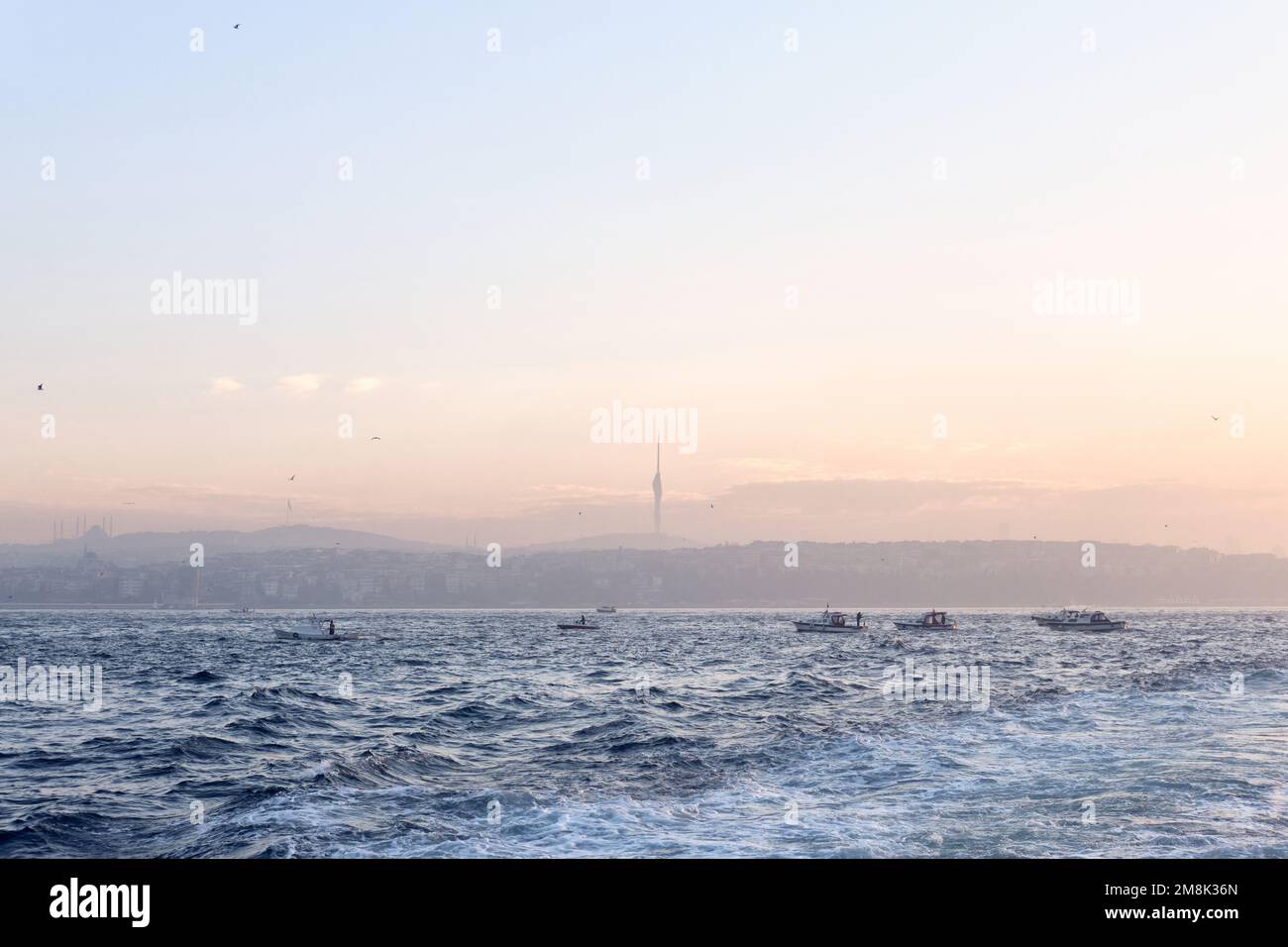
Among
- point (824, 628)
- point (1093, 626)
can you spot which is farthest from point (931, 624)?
point (824, 628)

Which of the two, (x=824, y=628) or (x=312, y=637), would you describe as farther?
(x=824, y=628)

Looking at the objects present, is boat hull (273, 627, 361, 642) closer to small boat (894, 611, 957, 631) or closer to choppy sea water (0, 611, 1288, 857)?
choppy sea water (0, 611, 1288, 857)

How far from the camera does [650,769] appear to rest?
24.4 meters

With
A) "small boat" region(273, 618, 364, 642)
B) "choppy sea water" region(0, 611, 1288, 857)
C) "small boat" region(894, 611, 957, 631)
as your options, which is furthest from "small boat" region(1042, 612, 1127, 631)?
"small boat" region(273, 618, 364, 642)

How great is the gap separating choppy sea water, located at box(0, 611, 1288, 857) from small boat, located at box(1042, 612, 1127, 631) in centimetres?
7400

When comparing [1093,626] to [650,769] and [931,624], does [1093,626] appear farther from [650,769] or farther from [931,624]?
[650,769]

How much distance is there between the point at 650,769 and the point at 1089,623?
113 metres

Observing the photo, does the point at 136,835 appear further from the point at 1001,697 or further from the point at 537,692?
the point at 1001,697

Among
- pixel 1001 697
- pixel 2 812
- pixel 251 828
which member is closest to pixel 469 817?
pixel 251 828

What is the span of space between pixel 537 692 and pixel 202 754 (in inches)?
782

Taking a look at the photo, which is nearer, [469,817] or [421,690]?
[469,817]

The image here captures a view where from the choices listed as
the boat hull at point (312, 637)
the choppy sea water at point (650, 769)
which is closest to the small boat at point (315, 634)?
the boat hull at point (312, 637)
